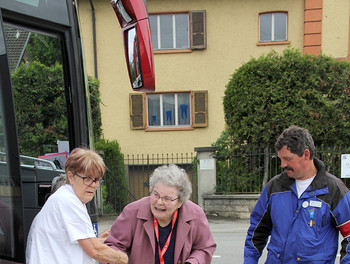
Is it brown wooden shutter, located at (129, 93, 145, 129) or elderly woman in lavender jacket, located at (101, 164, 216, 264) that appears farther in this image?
brown wooden shutter, located at (129, 93, 145, 129)

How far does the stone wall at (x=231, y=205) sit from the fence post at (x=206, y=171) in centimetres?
21

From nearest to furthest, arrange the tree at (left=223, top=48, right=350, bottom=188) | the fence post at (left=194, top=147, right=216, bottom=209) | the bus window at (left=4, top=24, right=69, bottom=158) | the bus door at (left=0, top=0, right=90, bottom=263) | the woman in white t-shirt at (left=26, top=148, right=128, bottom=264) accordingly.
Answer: the woman in white t-shirt at (left=26, top=148, right=128, bottom=264) → the bus door at (left=0, top=0, right=90, bottom=263) → the bus window at (left=4, top=24, right=69, bottom=158) → the tree at (left=223, top=48, right=350, bottom=188) → the fence post at (left=194, top=147, right=216, bottom=209)

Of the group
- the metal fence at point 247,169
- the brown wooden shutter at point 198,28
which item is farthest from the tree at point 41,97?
the brown wooden shutter at point 198,28

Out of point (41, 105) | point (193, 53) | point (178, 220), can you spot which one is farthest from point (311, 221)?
point (193, 53)

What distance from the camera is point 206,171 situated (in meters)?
8.91

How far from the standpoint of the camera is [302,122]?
8266 mm

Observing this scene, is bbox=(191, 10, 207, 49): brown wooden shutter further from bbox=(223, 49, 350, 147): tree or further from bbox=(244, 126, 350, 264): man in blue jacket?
bbox=(244, 126, 350, 264): man in blue jacket

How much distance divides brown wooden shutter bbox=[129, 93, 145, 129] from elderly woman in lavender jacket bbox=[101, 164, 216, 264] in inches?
383

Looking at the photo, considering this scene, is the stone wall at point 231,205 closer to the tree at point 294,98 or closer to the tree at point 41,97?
the tree at point 294,98

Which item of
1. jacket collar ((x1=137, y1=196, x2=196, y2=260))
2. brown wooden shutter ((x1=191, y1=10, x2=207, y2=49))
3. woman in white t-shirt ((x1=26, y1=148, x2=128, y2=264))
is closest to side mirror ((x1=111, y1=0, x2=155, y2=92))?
woman in white t-shirt ((x1=26, y1=148, x2=128, y2=264))

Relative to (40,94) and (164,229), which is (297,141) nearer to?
(164,229)

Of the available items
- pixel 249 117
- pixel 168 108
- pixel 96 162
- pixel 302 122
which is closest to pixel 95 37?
pixel 168 108

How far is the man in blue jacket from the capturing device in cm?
213

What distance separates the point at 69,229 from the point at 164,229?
26.6 inches
